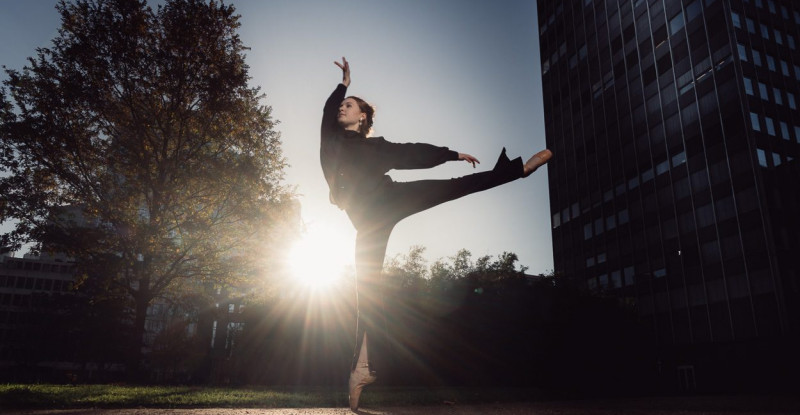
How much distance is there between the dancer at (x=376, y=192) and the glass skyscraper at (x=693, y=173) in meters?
36.7

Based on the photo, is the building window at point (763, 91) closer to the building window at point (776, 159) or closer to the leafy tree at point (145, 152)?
the building window at point (776, 159)

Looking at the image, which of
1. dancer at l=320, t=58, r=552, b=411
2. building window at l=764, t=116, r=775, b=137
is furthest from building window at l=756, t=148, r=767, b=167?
dancer at l=320, t=58, r=552, b=411

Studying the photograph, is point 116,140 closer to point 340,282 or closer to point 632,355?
point 340,282

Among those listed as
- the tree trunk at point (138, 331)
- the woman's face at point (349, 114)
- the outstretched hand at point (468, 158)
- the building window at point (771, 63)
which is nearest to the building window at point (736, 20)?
the building window at point (771, 63)

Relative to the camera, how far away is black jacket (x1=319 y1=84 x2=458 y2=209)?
402 centimetres

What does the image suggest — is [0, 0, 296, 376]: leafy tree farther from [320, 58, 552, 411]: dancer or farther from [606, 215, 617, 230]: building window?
[606, 215, 617, 230]: building window

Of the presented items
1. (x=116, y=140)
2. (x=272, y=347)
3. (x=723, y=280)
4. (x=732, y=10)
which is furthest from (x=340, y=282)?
(x=732, y=10)

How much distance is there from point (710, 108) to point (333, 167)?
5336cm

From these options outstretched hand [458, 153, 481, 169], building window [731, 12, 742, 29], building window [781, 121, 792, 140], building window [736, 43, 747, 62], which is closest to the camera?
outstretched hand [458, 153, 481, 169]

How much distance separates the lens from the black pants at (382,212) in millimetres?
3982

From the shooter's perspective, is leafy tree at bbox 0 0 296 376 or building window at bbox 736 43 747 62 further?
building window at bbox 736 43 747 62

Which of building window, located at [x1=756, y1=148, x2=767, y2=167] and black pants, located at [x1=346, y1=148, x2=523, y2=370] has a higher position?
building window, located at [x1=756, y1=148, x2=767, y2=167]

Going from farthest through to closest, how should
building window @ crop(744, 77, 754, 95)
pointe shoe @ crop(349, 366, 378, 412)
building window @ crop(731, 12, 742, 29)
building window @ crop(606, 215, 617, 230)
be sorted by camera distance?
building window @ crop(606, 215, 617, 230)
building window @ crop(731, 12, 742, 29)
building window @ crop(744, 77, 754, 95)
pointe shoe @ crop(349, 366, 378, 412)

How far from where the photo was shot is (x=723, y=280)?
41.9 m
